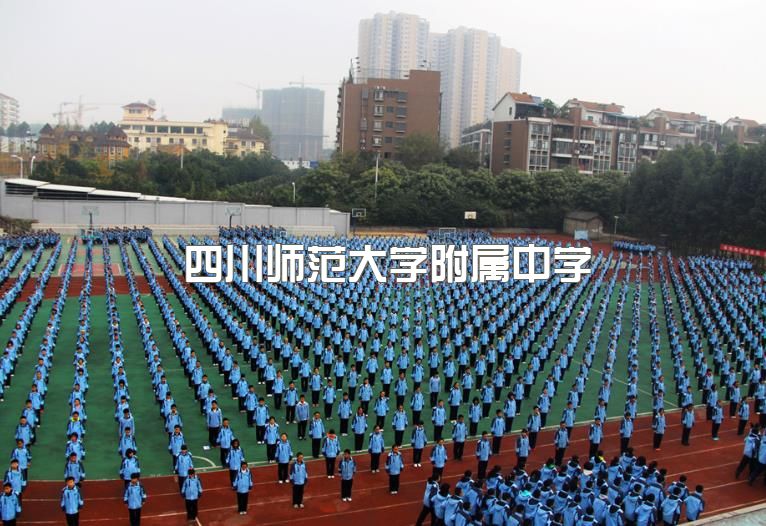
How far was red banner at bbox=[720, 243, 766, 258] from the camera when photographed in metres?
31.3

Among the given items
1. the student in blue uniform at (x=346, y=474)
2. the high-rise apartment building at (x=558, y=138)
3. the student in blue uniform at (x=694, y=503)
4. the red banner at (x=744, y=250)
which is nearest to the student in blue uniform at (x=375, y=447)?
the student in blue uniform at (x=346, y=474)

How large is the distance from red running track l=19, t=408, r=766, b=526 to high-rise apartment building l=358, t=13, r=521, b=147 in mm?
124464

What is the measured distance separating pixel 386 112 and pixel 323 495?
178 feet

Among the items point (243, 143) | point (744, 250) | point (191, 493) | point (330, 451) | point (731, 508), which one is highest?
point (243, 143)

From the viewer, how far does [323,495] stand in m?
8.77

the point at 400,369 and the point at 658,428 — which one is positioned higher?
the point at 400,369

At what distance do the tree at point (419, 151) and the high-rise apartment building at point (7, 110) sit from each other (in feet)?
506

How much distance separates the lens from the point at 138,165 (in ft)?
178

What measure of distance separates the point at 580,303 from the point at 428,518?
14715 mm

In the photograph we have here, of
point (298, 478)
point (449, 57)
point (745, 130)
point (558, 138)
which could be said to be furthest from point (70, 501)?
point (449, 57)

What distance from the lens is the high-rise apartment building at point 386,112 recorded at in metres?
60.3

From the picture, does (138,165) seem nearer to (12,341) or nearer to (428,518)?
(12,341)

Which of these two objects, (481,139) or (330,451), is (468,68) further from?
(330,451)

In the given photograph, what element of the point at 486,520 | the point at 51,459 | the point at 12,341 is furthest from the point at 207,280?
the point at 486,520
